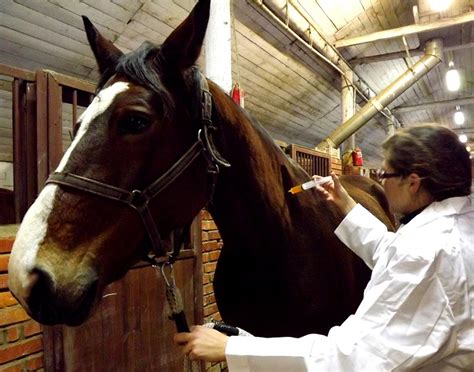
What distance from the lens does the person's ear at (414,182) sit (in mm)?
1300

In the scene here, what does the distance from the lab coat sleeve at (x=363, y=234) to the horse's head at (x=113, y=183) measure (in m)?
0.77

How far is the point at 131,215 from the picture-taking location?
1.24 meters

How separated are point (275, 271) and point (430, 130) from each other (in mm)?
813

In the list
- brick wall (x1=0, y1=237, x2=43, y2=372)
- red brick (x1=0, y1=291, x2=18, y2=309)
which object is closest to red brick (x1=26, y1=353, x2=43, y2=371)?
brick wall (x1=0, y1=237, x2=43, y2=372)

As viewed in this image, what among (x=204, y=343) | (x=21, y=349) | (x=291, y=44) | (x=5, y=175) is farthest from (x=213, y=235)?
(x=291, y=44)

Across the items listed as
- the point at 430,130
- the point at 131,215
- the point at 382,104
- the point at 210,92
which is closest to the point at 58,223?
the point at 131,215

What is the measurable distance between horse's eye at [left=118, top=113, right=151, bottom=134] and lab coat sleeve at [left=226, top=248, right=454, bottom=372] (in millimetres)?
795

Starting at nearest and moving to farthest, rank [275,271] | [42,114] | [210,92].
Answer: [210,92] → [275,271] → [42,114]

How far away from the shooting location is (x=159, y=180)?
1.29 m

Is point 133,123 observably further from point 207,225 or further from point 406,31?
point 406,31

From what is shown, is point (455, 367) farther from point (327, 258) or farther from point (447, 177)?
point (327, 258)

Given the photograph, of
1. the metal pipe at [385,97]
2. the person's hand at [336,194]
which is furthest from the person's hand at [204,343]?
the metal pipe at [385,97]

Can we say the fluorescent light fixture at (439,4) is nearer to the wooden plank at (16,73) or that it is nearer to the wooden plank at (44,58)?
Answer: the wooden plank at (44,58)

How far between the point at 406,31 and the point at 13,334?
6871mm
